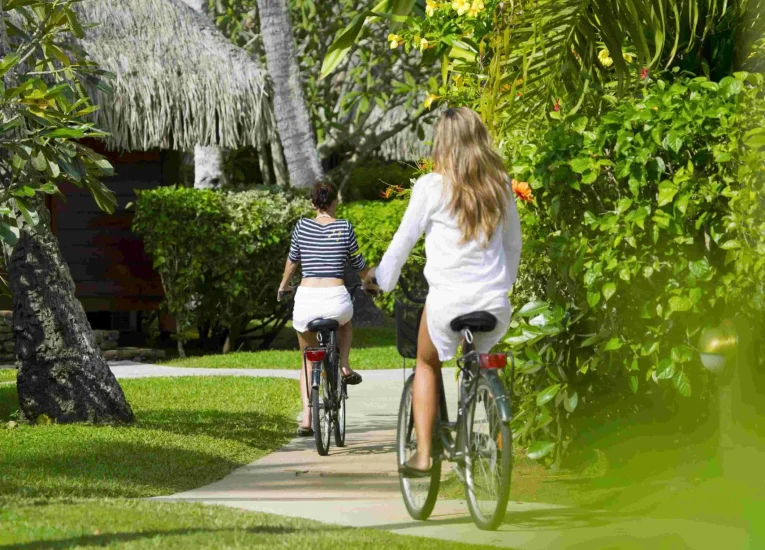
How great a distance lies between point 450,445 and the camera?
5.79 metres

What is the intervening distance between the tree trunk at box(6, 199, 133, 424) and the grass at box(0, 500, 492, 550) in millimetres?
3031

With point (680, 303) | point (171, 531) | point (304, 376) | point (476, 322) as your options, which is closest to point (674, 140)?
point (680, 303)

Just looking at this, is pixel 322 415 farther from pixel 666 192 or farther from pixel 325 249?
pixel 666 192

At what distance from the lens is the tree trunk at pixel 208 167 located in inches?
731

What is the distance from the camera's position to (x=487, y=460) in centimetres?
551

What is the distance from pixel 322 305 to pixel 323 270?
24 centimetres

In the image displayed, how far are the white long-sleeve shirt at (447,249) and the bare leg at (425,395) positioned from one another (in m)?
0.24

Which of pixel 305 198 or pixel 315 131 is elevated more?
pixel 315 131

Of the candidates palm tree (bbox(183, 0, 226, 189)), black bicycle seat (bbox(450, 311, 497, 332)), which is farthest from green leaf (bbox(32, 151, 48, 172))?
palm tree (bbox(183, 0, 226, 189))

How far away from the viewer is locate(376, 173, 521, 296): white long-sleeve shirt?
5.64 metres

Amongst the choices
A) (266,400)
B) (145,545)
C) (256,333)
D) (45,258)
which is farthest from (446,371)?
(145,545)

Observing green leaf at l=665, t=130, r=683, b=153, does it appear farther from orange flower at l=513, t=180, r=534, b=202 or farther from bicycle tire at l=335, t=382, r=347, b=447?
bicycle tire at l=335, t=382, r=347, b=447

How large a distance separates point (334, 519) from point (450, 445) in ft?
2.12

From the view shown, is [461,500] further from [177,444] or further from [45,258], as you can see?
[45,258]
